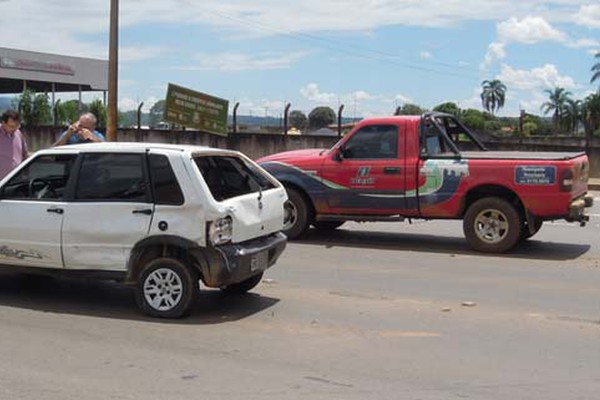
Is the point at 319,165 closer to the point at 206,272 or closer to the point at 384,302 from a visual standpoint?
the point at 384,302

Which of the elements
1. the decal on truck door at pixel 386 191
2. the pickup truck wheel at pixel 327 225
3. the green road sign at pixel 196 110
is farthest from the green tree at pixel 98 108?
the decal on truck door at pixel 386 191

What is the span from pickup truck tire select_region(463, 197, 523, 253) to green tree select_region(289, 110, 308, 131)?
755 inches

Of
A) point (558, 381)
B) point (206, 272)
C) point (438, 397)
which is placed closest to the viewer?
point (438, 397)

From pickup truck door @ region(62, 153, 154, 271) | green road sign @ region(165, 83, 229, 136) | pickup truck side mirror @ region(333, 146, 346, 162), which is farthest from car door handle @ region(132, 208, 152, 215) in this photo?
green road sign @ region(165, 83, 229, 136)

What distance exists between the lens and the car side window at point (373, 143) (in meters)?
11.5

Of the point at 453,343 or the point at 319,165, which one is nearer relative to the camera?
the point at 453,343

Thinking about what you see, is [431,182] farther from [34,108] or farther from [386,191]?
[34,108]

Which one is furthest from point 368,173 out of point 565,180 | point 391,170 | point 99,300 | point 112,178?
point 112,178

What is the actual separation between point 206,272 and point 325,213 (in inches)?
206

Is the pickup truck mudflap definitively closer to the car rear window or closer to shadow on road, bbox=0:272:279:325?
the car rear window

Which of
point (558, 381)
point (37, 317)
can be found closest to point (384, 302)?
point (558, 381)

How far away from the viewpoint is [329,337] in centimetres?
659

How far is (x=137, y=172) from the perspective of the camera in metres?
7.24

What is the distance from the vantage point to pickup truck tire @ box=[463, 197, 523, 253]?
1082 centimetres
